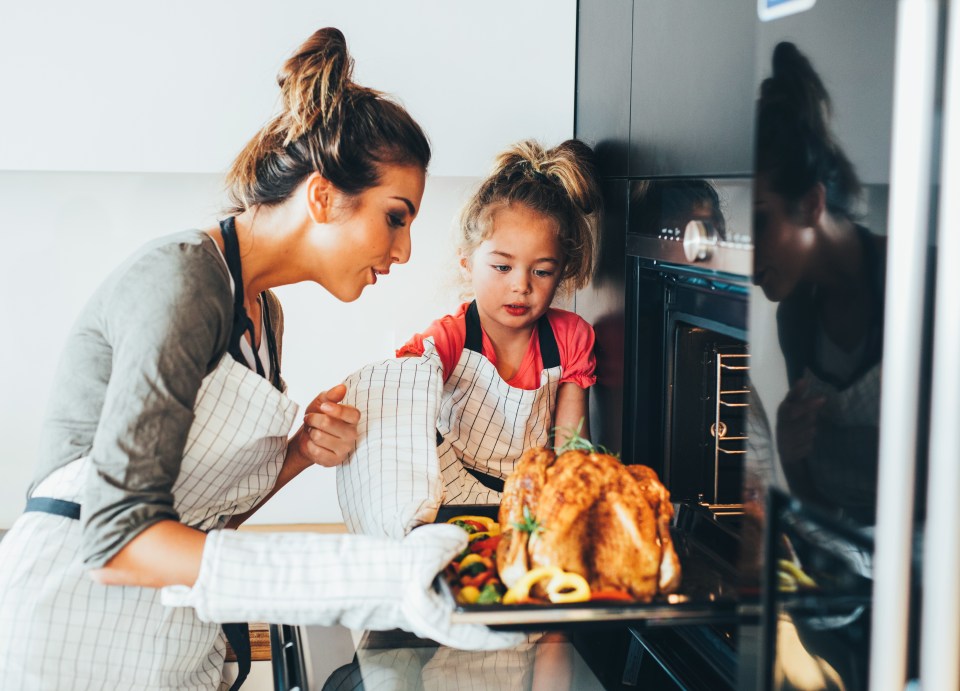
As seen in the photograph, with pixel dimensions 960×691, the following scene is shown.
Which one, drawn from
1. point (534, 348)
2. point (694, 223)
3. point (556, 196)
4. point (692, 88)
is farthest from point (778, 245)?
point (534, 348)

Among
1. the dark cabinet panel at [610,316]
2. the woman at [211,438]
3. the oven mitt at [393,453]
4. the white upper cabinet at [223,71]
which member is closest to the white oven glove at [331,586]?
the woman at [211,438]

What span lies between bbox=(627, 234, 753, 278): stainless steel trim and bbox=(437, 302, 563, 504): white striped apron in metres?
0.32

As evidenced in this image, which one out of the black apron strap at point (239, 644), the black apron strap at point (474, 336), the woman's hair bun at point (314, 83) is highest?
the woman's hair bun at point (314, 83)

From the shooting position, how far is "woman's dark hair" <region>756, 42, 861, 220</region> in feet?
2.33

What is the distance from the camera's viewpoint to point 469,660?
1122mm

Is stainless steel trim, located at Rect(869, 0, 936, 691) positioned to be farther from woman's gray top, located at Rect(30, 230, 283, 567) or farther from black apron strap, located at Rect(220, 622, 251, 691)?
black apron strap, located at Rect(220, 622, 251, 691)

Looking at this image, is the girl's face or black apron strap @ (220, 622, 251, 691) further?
the girl's face

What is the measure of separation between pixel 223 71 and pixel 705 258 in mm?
912

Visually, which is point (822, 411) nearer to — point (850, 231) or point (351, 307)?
point (850, 231)

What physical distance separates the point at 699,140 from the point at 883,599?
2.00 feet

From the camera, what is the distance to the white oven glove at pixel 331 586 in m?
0.90

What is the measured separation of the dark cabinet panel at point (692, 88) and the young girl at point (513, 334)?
22 centimetres

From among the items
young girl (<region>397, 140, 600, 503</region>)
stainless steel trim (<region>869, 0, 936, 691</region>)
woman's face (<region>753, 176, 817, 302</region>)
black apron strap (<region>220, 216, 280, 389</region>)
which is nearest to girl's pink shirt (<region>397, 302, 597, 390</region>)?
young girl (<region>397, 140, 600, 503</region>)

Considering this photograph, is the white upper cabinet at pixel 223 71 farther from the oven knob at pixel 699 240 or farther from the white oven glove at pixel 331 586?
the white oven glove at pixel 331 586
